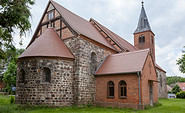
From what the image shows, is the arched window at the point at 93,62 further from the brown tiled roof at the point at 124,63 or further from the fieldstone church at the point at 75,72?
the brown tiled roof at the point at 124,63

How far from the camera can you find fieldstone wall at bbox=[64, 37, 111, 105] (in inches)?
601

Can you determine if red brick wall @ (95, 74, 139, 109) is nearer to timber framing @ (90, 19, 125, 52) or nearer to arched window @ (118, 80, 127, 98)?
arched window @ (118, 80, 127, 98)

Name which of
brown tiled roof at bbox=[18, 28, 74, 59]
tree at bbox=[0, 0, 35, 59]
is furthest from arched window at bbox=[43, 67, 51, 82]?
tree at bbox=[0, 0, 35, 59]

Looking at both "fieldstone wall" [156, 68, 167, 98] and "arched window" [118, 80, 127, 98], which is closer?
"arched window" [118, 80, 127, 98]

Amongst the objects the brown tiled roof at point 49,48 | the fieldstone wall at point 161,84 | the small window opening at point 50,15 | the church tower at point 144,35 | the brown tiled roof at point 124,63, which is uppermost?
A: the church tower at point 144,35

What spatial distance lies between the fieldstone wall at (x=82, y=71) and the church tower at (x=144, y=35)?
21.4 metres

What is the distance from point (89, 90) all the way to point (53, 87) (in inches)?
147

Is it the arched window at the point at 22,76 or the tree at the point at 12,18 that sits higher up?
the tree at the point at 12,18

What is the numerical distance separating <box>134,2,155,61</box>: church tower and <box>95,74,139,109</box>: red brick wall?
21.6 metres

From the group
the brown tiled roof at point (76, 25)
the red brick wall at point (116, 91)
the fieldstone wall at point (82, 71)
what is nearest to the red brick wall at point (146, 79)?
the red brick wall at point (116, 91)

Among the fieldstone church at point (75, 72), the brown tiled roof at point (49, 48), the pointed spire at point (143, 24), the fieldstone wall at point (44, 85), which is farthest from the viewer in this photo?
the pointed spire at point (143, 24)

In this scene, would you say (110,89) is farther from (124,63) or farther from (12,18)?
(12,18)

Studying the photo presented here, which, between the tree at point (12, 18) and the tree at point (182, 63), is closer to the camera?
the tree at point (12, 18)

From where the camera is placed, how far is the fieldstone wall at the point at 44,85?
13914 mm
